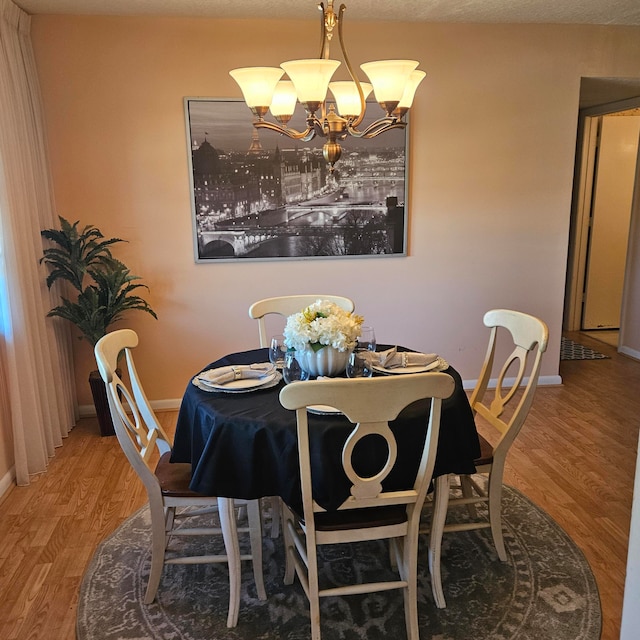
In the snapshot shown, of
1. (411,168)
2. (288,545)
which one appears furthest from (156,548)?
(411,168)

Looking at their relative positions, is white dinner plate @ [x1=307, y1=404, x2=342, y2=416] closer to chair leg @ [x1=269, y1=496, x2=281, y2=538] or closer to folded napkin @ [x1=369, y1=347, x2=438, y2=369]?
folded napkin @ [x1=369, y1=347, x2=438, y2=369]

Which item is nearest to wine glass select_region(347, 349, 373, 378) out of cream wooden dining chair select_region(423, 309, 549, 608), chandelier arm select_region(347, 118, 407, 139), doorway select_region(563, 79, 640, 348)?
cream wooden dining chair select_region(423, 309, 549, 608)

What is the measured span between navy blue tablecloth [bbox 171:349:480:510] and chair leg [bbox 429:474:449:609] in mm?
140

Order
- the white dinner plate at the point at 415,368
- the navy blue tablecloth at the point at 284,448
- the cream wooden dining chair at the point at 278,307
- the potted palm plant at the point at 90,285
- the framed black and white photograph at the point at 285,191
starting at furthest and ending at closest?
the framed black and white photograph at the point at 285,191, the potted palm plant at the point at 90,285, the cream wooden dining chair at the point at 278,307, the white dinner plate at the point at 415,368, the navy blue tablecloth at the point at 284,448

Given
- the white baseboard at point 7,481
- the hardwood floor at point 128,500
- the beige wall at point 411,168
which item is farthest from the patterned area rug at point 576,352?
the white baseboard at point 7,481

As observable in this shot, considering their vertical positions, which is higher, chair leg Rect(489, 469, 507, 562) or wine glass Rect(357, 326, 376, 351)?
wine glass Rect(357, 326, 376, 351)

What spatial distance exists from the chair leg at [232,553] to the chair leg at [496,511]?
105 cm

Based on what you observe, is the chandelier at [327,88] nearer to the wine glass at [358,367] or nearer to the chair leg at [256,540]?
the wine glass at [358,367]

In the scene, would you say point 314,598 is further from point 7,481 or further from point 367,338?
point 7,481

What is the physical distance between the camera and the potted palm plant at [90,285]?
11.3 ft

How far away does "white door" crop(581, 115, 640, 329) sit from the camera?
584 centimetres

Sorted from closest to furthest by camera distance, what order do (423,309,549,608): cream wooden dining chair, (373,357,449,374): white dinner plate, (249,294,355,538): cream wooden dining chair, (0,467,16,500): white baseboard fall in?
(423,309,549,608): cream wooden dining chair, (373,357,449,374): white dinner plate, (0,467,16,500): white baseboard, (249,294,355,538): cream wooden dining chair

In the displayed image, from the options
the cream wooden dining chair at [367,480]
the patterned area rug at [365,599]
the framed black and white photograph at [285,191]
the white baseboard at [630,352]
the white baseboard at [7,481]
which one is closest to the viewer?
the cream wooden dining chair at [367,480]

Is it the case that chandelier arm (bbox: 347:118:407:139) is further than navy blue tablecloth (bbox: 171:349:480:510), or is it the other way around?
→ chandelier arm (bbox: 347:118:407:139)
